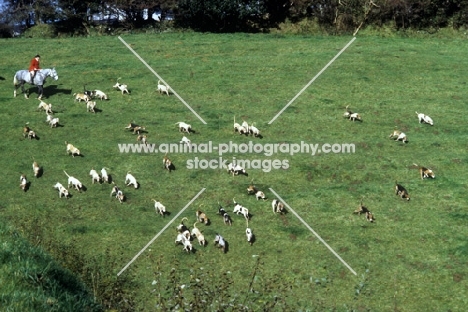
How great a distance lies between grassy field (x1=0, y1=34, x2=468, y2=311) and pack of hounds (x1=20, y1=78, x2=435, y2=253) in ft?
0.90

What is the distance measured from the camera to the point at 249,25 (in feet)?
166

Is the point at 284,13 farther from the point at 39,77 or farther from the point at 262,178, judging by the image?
the point at 262,178

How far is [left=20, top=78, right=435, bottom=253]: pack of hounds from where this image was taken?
1962 centimetres

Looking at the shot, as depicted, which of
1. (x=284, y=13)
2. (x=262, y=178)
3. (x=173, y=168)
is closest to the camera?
(x=262, y=178)

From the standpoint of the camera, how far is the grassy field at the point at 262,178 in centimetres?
1738

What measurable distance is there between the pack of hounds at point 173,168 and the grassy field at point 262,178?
274 mm

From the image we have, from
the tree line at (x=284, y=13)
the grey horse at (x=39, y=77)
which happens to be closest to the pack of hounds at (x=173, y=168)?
the grey horse at (x=39, y=77)

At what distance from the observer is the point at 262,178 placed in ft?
79.7

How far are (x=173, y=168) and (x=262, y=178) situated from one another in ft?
12.3

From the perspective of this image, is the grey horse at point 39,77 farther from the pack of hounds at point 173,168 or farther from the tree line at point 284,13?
the tree line at point 284,13

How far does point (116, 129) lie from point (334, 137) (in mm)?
10375

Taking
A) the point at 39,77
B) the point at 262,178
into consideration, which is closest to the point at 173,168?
the point at 262,178

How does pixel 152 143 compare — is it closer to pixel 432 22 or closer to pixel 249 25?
pixel 249 25

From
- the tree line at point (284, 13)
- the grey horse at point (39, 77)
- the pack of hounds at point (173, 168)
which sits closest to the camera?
the pack of hounds at point (173, 168)
